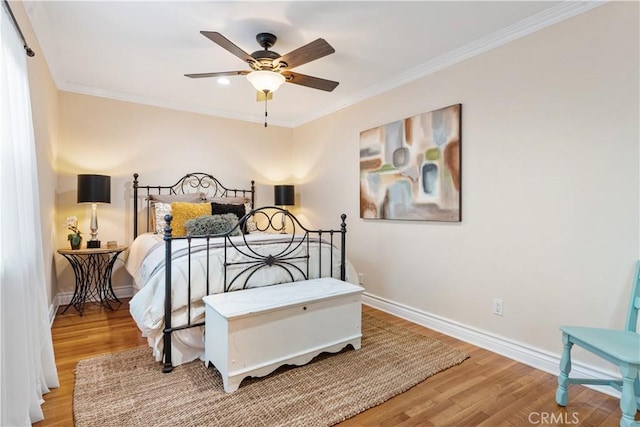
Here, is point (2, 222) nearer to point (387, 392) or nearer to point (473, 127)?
point (387, 392)

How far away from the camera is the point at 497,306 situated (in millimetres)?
2607

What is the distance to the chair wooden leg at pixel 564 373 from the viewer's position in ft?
6.09

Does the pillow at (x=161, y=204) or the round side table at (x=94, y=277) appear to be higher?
the pillow at (x=161, y=204)

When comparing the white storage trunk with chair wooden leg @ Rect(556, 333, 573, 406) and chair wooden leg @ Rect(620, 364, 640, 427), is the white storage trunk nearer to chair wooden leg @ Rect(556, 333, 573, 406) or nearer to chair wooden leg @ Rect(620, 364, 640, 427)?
chair wooden leg @ Rect(556, 333, 573, 406)

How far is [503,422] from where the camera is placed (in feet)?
5.70

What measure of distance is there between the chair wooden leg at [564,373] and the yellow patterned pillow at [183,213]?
10.5 feet

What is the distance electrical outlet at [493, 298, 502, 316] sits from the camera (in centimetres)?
259

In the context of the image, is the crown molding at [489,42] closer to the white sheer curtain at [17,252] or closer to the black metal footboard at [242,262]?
the black metal footboard at [242,262]

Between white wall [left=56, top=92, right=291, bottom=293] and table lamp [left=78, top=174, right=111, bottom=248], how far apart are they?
0.29m

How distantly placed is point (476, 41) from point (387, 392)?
267 cm

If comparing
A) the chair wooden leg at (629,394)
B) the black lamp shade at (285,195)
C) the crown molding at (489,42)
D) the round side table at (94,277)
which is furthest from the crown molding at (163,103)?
the chair wooden leg at (629,394)

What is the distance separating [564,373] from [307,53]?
2502mm

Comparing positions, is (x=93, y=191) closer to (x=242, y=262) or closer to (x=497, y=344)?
(x=242, y=262)

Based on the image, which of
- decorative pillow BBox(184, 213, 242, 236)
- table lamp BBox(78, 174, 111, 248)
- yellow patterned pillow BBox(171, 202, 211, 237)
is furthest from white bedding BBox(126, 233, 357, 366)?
table lamp BBox(78, 174, 111, 248)
